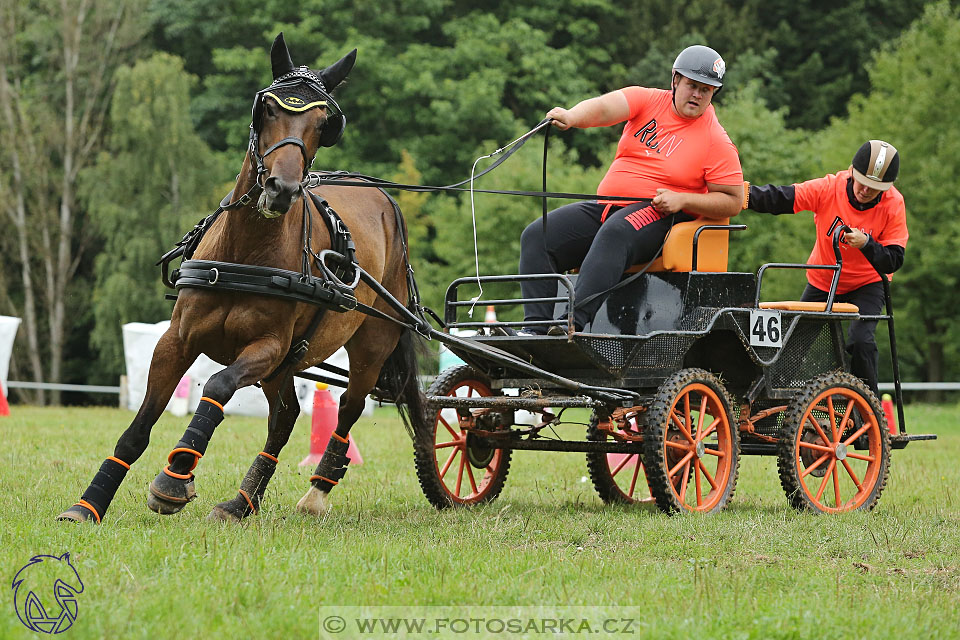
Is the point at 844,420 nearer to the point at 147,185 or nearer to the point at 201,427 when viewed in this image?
the point at 201,427

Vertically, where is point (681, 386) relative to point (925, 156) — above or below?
below

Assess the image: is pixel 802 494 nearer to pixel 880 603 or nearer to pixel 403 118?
pixel 880 603

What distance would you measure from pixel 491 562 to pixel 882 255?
3.76m

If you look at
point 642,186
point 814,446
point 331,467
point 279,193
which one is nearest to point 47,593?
point 279,193

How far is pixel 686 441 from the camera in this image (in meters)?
6.64

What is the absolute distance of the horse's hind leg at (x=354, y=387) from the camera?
22.9 feet

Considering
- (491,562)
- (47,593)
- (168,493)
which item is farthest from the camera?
(168,493)

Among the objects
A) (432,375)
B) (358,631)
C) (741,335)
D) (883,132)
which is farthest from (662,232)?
(883,132)

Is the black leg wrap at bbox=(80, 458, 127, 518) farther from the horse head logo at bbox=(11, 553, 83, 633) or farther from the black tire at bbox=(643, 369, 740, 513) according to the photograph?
the black tire at bbox=(643, 369, 740, 513)

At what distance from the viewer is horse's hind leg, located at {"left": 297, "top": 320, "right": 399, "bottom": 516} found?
6.99 meters

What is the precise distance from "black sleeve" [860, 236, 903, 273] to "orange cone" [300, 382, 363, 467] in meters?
4.48

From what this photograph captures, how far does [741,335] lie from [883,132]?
2182cm

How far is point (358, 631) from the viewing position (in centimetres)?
363

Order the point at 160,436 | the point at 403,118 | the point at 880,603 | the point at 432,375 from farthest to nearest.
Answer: the point at 403,118
the point at 160,436
the point at 432,375
the point at 880,603
